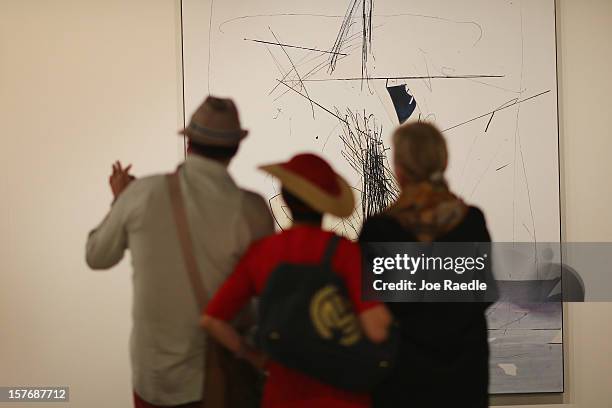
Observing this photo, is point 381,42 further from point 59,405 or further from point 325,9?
point 59,405

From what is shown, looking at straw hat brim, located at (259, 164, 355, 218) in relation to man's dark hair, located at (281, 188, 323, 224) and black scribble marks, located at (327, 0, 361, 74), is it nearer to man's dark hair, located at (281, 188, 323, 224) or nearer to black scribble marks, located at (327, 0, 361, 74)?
man's dark hair, located at (281, 188, 323, 224)

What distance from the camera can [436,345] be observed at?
1736mm

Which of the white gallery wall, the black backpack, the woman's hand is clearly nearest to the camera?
the black backpack

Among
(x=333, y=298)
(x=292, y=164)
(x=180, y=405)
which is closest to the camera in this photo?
(x=333, y=298)

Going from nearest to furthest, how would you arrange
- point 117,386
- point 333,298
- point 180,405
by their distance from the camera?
point 333,298 < point 180,405 < point 117,386

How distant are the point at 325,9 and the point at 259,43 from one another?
308 mm

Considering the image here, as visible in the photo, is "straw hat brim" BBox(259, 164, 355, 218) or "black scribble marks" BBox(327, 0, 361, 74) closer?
"straw hat brim" BBox(259, 164, 355, 218)

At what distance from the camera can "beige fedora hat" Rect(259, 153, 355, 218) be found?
1.66 m

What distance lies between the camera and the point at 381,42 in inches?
118

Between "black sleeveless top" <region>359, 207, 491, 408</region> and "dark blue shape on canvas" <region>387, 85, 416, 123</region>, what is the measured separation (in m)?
1.31

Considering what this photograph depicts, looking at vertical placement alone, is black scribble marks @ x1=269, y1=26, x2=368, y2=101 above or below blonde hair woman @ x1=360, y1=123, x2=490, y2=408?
above

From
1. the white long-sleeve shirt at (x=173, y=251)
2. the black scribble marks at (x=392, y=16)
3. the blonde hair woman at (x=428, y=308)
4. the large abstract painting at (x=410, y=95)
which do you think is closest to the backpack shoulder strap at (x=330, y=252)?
the blonde hair woman at (x=428, y=308)

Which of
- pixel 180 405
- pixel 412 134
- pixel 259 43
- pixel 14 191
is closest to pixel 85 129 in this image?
pixel 14 191

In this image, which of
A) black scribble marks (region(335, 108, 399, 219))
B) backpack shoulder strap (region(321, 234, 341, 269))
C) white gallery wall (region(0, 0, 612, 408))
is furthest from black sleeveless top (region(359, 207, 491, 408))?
white gallery wall (region(0, 0, 612, 408))
